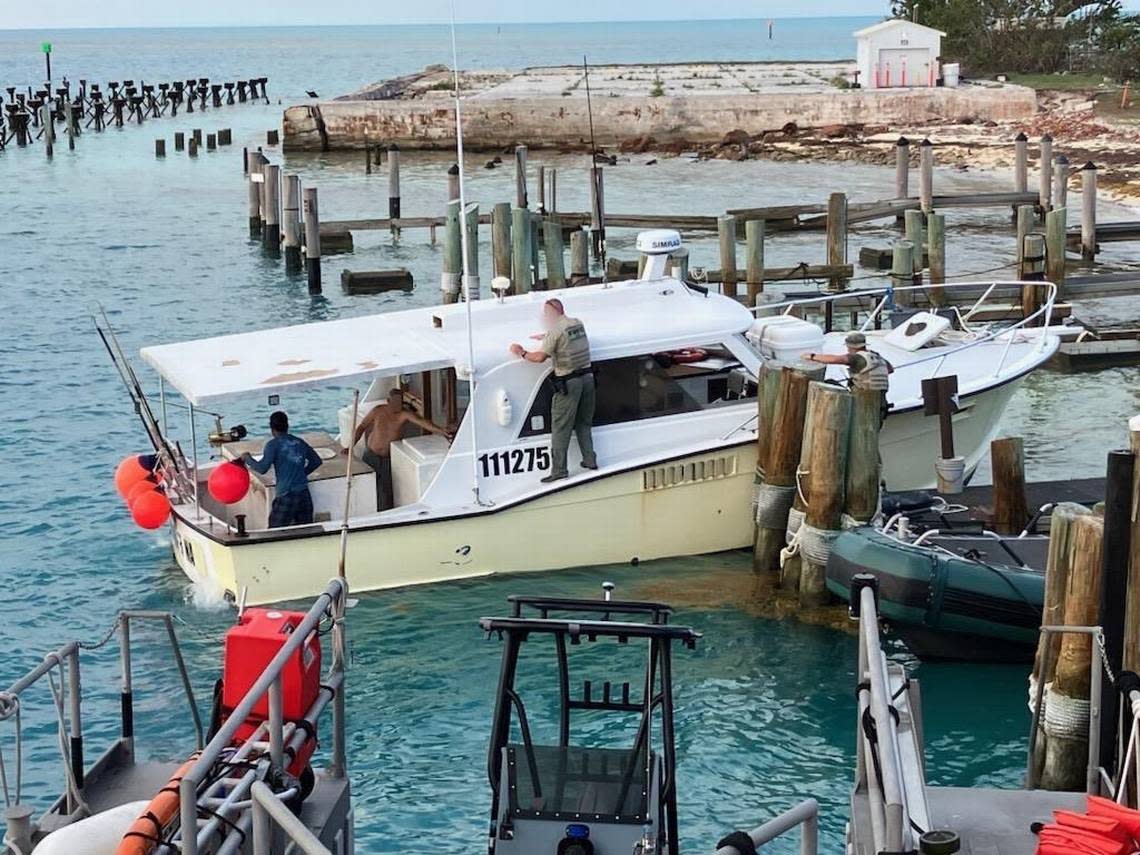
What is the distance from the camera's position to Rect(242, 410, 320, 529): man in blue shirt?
45.9ft

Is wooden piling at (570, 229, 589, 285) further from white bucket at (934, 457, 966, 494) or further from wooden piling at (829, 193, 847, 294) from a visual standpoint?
white bucket at (934, 457, 966, 494)

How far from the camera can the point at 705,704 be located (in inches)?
512

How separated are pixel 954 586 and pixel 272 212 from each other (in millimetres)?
23753

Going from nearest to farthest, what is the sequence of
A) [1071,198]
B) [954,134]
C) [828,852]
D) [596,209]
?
[828,852]
[596,209]
[1071,198]
[954,134]

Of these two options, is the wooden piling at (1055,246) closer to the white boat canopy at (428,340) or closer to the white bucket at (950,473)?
the white bucket at (950,473)

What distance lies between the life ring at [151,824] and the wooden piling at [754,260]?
1826cm

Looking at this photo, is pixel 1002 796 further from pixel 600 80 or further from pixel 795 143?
pixel 600 80

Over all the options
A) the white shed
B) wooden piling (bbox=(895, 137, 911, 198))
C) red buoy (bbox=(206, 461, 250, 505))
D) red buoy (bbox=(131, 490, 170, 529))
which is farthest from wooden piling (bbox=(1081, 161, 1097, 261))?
the white shed

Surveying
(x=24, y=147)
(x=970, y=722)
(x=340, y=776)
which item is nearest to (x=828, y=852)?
(x=970, y=722)

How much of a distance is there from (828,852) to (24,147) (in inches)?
2173

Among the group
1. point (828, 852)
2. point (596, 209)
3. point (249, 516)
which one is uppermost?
point (596, 209)

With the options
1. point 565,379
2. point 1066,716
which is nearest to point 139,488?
point 565,379

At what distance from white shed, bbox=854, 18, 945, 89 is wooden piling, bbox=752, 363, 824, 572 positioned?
41.5 meters

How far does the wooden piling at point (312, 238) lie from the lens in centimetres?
2922
